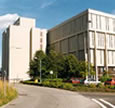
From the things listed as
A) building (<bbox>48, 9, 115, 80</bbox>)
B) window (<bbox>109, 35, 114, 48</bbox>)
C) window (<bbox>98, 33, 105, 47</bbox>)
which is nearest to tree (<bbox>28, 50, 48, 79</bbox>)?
building (<bbox>48, 9, 115, 80</bbox>)

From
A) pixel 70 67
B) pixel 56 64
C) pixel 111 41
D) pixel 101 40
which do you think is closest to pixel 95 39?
pixel 101 40

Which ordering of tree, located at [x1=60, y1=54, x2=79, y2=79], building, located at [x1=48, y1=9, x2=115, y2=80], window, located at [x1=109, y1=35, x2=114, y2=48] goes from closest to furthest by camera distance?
tree, located at [x1=60, y1=54, x2=79, y2=79] < building, located at [x1=48, y1=9, x2=115, y2=80] < window, located at [x1=109, y1=35, x2=114, y2=48]

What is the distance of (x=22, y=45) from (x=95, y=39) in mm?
30507

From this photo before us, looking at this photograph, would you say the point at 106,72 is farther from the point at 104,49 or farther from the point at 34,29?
the point at 34,29

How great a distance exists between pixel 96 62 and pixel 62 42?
20358mm

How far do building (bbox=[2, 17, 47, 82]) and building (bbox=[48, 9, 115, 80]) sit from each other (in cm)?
1550

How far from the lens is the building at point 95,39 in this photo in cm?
6781

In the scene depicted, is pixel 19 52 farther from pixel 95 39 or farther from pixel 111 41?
pixel 111 41

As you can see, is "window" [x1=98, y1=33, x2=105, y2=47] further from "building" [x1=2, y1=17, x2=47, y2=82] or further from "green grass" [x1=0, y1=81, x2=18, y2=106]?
"green grass" [x1=0, y1=81, x2=18, y2=106]

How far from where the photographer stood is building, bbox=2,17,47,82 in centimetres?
8006

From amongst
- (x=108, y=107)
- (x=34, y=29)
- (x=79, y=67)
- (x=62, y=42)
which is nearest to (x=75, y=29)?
(x=62, y=42)

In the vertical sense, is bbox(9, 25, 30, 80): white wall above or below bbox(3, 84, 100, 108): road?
above

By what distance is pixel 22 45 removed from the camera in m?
83.3

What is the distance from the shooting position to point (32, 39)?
275ft
